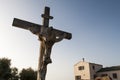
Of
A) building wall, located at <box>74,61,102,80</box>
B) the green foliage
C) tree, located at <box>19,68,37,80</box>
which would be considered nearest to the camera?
the green foliage

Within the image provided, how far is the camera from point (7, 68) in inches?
1403

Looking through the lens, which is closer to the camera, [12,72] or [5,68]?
→ [5,68]

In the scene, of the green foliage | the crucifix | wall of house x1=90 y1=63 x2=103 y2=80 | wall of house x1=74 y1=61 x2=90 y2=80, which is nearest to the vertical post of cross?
the crucifix

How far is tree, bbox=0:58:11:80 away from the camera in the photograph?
1330 inches

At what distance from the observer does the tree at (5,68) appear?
3379 cm

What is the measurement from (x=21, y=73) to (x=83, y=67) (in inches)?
924

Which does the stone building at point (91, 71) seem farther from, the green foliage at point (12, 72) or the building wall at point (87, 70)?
the green foliage at point (12, 72)

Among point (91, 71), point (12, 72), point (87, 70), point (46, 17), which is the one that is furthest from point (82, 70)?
point (46, 17)

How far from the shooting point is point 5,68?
3534 cm

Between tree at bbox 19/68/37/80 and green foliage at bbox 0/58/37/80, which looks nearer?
green foliage at bbox 0/58/37/80

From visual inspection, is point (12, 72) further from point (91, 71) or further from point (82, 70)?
point (91, 71)

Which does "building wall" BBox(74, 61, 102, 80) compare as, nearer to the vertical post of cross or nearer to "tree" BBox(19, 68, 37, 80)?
"tree" BBox(19, 68, 37, 80)

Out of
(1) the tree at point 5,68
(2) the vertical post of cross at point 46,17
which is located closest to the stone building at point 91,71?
(1) the tree at point 5,68

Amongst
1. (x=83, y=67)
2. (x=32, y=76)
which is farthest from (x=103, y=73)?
(x=32, y=76)
